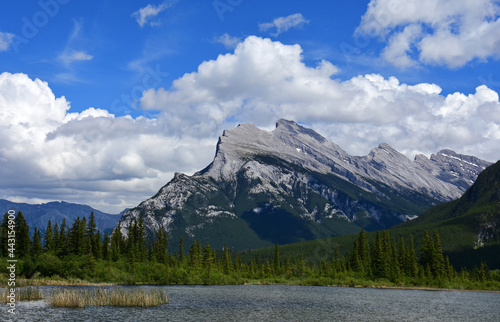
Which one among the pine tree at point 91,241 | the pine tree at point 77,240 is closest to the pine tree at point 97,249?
the pine tree at point 91,241

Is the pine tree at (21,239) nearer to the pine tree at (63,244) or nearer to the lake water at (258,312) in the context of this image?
the pine tree at (63,244)

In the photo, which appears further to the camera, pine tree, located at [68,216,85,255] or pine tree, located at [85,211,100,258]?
pine tree, located at [85,211,100,258]

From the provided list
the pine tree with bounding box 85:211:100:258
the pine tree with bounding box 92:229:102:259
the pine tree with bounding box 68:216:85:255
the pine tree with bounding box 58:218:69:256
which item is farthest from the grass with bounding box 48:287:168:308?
the pine tree with bounding box 92:229:102:259

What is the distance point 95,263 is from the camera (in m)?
161

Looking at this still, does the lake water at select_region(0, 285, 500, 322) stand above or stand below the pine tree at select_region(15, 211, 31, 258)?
below

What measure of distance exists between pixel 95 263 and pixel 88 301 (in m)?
80.4

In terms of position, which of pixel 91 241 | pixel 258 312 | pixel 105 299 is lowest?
pixel 258 312

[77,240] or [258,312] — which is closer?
[258,312]

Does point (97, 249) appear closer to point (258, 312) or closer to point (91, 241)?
point (91, 241)

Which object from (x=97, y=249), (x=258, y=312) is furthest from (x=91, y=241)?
(x=258, y=312)

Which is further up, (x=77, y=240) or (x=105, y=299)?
(x=77, y=240)

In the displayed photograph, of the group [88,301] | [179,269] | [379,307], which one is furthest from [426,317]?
[179,269]

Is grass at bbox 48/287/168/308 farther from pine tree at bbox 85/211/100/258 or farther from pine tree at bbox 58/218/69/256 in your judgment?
pine tree at bbox 58/218/69/256

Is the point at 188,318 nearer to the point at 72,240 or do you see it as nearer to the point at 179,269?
the point at 179,269
